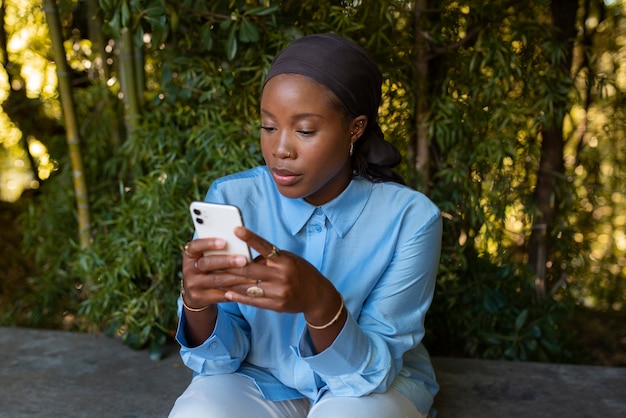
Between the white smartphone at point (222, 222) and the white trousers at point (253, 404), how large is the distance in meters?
0.41

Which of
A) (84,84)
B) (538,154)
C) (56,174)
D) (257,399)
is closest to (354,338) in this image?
(257,399)

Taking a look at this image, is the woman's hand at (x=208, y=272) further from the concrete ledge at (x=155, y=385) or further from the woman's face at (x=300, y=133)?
the concrete ledge at (x=155, y=385)

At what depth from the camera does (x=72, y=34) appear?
3.07m

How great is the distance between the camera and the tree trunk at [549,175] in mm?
2648

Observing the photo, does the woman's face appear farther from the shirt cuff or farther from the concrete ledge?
the concrete ledge

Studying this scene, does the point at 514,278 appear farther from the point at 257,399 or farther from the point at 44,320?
the point at 44,320

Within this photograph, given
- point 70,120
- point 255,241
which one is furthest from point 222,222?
point 70,120

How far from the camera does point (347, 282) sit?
170cm

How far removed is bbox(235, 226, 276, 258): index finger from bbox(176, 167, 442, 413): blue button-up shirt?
14.8 inches

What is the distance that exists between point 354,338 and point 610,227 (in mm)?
2495

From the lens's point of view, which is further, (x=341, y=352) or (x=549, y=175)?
(x=549, y=175)

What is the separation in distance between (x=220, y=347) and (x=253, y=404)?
0.50ft

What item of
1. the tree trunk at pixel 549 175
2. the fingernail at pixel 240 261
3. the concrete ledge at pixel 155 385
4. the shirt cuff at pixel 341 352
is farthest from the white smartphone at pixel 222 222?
the tree trunk at pixel 549 175

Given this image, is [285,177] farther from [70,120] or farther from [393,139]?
[70,120]
